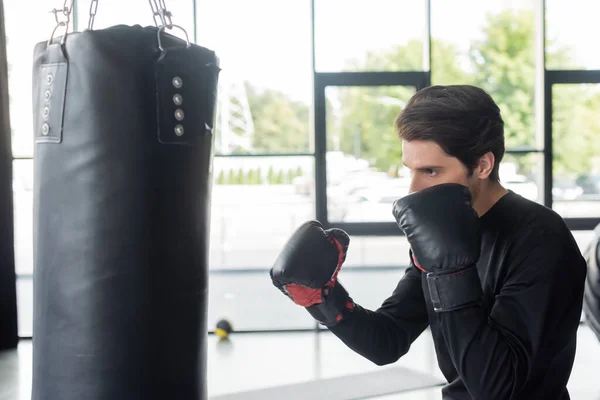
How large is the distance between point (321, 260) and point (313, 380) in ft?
6.55

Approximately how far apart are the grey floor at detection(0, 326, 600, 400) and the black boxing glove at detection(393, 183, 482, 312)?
1996 millimetres

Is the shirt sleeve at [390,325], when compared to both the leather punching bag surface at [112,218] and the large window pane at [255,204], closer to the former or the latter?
the leather punching bag surface at [112,218]

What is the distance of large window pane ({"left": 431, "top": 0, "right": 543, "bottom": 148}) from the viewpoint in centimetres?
441

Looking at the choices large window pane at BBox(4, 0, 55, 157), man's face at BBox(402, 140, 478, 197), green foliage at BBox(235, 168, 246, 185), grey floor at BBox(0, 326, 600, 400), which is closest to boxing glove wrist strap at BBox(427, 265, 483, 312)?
man's face at BBox(402, 140, 478, 197)

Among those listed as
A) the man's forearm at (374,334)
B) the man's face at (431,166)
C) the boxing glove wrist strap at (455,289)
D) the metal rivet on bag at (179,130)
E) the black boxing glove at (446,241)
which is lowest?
the man's forearm at (374,334)

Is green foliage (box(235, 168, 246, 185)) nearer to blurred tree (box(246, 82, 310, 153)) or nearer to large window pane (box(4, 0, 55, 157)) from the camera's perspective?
blurred tree (box(246, 82, 310, 153))

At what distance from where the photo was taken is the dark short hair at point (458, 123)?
3.91ft

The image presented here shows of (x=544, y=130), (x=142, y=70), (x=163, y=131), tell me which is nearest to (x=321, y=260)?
(x=163, y=131)

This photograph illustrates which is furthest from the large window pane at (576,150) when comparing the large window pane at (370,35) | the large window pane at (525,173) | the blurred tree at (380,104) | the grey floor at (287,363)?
the large window pane at (370,35)

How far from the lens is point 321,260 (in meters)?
1.41

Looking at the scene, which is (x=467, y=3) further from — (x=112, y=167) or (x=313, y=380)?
(x=112, y=167)

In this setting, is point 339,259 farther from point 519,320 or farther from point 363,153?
point 363,153

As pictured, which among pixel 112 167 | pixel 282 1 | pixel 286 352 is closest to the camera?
pixel 112 167

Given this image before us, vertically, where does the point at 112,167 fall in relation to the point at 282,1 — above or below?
below
